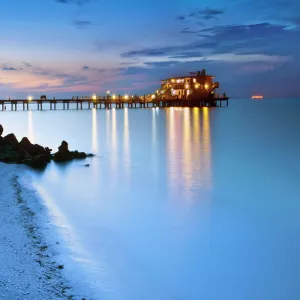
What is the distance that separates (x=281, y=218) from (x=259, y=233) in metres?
1.44

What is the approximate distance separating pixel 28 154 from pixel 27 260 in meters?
11.2

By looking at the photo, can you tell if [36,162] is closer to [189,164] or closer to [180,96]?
[189,164]

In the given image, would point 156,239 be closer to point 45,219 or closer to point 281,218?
point 45,219

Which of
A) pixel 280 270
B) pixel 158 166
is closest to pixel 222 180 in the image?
pixel 158 166

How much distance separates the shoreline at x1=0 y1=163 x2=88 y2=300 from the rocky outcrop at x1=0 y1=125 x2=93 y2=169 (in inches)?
251

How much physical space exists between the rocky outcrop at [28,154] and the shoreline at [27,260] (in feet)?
20.9

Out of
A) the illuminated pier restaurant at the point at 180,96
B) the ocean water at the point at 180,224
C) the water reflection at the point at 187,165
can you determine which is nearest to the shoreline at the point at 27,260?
the ocean water at the point at 180,224

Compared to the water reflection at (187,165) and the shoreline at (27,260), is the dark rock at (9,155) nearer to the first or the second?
the water reflection at (187,165)

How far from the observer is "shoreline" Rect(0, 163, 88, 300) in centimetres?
505

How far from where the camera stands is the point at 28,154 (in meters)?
16.7

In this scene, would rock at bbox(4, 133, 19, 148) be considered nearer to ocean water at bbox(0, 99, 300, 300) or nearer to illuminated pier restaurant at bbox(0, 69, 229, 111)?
ocean water at bbox(0, 99, 300, 300)

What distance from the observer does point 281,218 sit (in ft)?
31.3

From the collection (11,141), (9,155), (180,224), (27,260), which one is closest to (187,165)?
(9,155)

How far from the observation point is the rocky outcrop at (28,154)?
15516 mm
